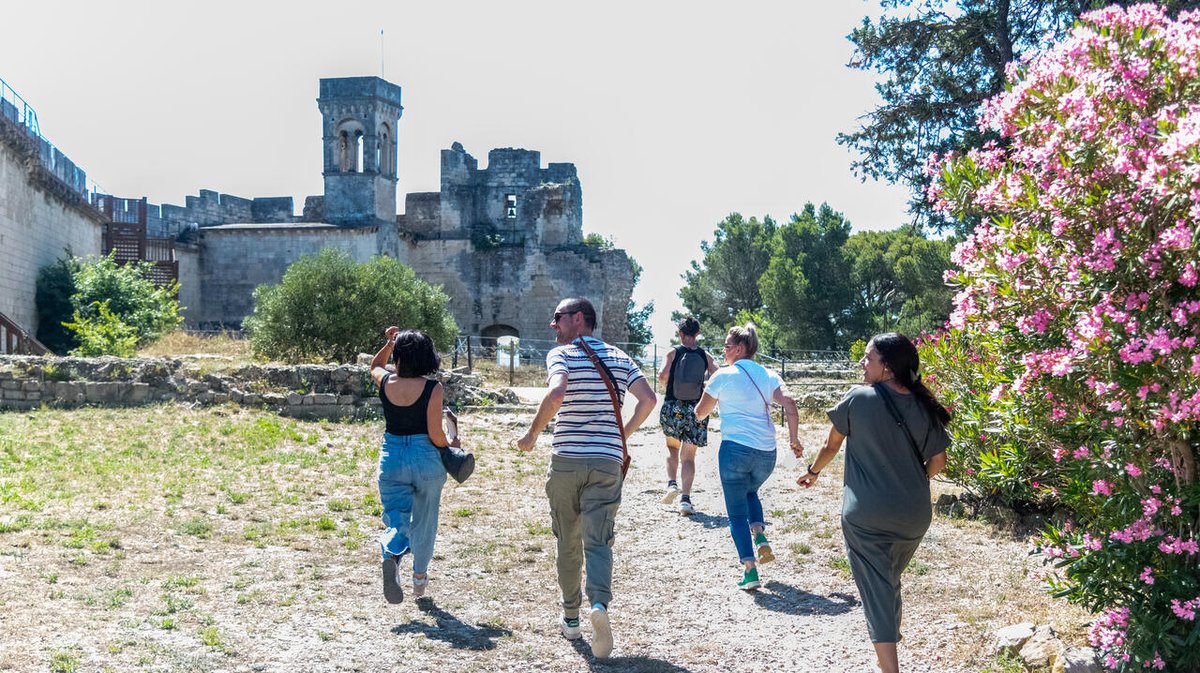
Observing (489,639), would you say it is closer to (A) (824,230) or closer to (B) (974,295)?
(B) (974,295)

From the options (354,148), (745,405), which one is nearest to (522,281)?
(354,148)

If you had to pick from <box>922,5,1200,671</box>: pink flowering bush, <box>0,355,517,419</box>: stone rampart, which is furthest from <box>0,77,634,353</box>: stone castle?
<box>922,5,1200,671</box>: pink flowering bush

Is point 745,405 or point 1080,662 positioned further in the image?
point 745,405

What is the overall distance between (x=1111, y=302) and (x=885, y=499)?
125 centimetres

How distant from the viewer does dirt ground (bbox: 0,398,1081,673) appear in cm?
518

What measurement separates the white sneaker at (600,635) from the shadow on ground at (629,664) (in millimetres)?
58

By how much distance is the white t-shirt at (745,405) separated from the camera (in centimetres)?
687

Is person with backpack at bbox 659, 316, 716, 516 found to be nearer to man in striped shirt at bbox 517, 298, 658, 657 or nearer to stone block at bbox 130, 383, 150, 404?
man in striped shirt at bbox 517, 298, 658, 657

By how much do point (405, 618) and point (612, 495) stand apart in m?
1.43

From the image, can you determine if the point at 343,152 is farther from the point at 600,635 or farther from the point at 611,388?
the point at 600,635

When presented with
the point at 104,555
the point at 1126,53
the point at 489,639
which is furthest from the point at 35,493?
the point at 1126,53

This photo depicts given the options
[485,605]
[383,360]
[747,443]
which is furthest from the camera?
[747,443]

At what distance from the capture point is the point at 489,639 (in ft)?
18.3

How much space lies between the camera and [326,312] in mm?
20859
